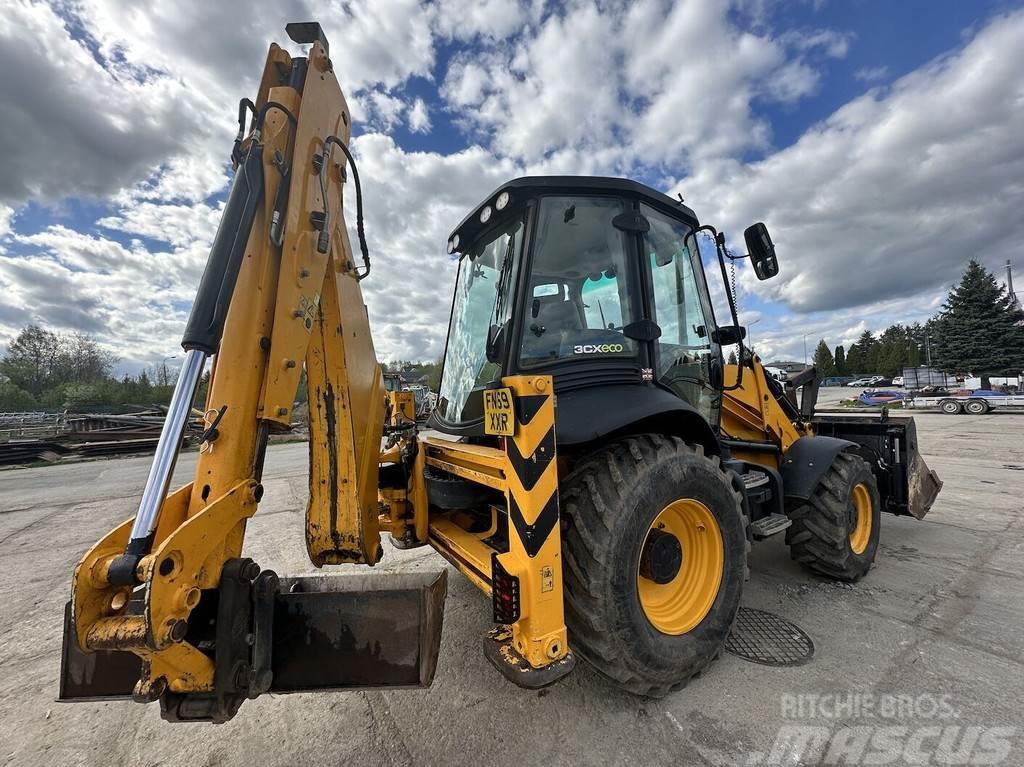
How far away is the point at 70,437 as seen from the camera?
17234 mm

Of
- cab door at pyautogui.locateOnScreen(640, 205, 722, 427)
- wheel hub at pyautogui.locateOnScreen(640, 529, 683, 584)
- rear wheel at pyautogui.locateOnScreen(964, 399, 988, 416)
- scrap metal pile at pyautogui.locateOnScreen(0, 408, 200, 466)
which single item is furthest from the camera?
rear wheel at pyautogui.locateOnScreen(964, 399, 988, 416)

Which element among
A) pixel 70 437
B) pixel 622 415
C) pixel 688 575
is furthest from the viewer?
pixel 70 437

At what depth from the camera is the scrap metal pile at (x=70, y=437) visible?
49.2ft

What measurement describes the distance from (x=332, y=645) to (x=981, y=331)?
42.3 meters

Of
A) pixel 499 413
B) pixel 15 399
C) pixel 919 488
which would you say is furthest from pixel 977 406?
pixel 15 399

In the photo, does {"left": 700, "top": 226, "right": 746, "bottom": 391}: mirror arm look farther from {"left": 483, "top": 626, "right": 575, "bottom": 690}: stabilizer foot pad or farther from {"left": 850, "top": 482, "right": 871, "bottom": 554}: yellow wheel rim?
{"left": 483, "top": 626, "right": 575, "bottom": 690}: stabilizer foot pad

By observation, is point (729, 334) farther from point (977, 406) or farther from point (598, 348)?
point (977, 406)

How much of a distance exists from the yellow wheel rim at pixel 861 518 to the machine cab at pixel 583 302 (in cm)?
181

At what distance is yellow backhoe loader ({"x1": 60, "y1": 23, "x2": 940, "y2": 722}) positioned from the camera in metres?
1.69

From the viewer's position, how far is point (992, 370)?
1189 inches

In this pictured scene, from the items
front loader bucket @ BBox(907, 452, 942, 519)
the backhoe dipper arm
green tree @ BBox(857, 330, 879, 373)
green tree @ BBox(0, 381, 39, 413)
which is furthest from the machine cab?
green tree @ BBox(857, 330, 879, 373)

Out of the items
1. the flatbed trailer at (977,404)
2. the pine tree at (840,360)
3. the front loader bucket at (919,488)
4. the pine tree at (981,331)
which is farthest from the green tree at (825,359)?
the front loader bucket at (919,488)

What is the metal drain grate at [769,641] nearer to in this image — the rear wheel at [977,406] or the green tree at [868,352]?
the rear wheel at [977,406]

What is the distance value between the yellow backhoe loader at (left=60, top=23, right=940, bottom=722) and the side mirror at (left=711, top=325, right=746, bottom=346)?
0.06m
